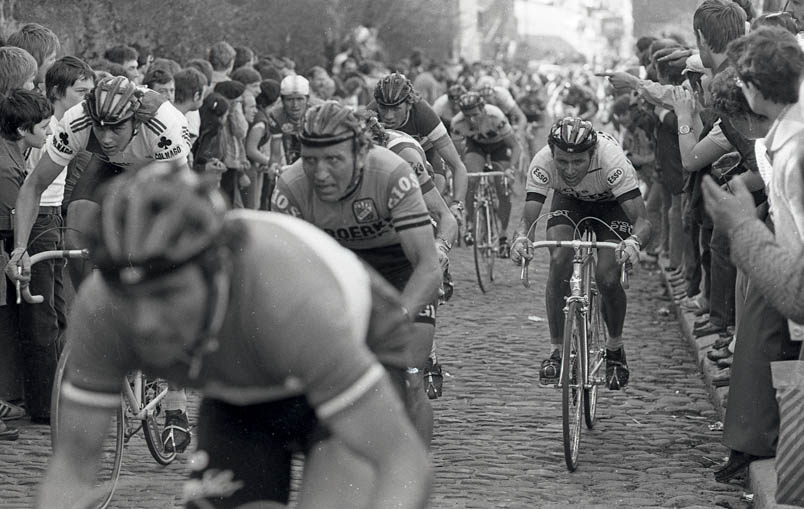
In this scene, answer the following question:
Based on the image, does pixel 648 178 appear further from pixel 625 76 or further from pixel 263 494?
pixel 263 494

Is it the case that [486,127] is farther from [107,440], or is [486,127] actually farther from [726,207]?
[726,207]

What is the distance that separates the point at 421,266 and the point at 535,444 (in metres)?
2.55

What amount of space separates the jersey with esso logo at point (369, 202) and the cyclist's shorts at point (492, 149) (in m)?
9.51

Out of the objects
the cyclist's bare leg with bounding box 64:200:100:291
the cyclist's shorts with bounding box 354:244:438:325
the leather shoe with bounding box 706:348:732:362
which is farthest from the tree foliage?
the cyclist's shorts with bounding box 354:244:438:325

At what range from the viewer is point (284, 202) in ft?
17.9

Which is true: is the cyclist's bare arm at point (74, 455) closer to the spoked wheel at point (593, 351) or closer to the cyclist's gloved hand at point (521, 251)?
the cyclist's gloved hand at point (521, 251)

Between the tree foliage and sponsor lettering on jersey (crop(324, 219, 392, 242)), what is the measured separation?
11.5m

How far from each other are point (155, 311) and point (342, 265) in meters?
0.50

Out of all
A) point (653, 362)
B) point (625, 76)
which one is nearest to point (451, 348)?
point (653, 362)

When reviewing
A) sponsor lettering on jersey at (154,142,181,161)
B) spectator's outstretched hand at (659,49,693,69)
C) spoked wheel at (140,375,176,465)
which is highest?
spectator's outstretched hand at (659,49,693,69)

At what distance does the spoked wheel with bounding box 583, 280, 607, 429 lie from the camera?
7.79 metres

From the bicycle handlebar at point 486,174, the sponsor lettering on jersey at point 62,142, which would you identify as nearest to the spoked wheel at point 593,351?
the sponsor lettering on jersey at point 62,142

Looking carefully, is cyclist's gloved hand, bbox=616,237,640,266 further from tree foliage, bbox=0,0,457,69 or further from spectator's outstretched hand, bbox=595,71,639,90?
tree foliage, bbox=0,0,457,69

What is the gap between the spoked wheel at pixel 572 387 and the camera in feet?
22.9
